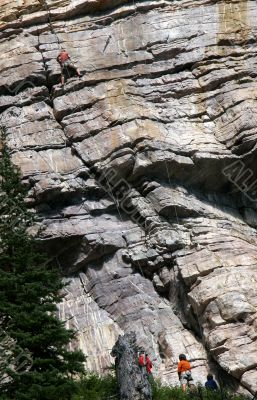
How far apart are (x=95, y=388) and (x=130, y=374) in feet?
7.09

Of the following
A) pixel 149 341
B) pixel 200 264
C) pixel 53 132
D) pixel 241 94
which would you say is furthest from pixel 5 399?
pixel 241 94

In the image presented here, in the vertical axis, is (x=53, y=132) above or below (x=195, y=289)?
above

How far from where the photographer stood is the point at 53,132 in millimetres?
28156

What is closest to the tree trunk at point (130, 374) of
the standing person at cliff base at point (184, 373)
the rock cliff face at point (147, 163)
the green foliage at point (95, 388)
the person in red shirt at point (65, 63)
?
the green foliage at point (95, 388)

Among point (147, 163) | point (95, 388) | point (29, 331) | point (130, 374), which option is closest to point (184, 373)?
point (95, 388)

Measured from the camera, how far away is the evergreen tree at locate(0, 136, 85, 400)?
54.9 feet

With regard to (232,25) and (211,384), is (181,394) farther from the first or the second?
(232,25)

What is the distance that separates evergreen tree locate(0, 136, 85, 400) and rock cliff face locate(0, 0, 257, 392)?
5584mm

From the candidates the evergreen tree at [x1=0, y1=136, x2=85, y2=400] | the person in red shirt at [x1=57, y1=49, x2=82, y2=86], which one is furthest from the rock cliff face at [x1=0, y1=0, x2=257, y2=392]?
the evergreen tree at [x1=0, y1=136, x2=85, y2=400]

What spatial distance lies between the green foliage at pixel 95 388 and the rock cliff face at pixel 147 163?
3.33 m

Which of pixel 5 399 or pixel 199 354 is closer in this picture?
pixel 5 399

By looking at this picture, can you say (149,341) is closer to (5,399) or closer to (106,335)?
(106,335)

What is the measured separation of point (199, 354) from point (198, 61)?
39.0ft

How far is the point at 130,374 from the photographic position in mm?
17578
